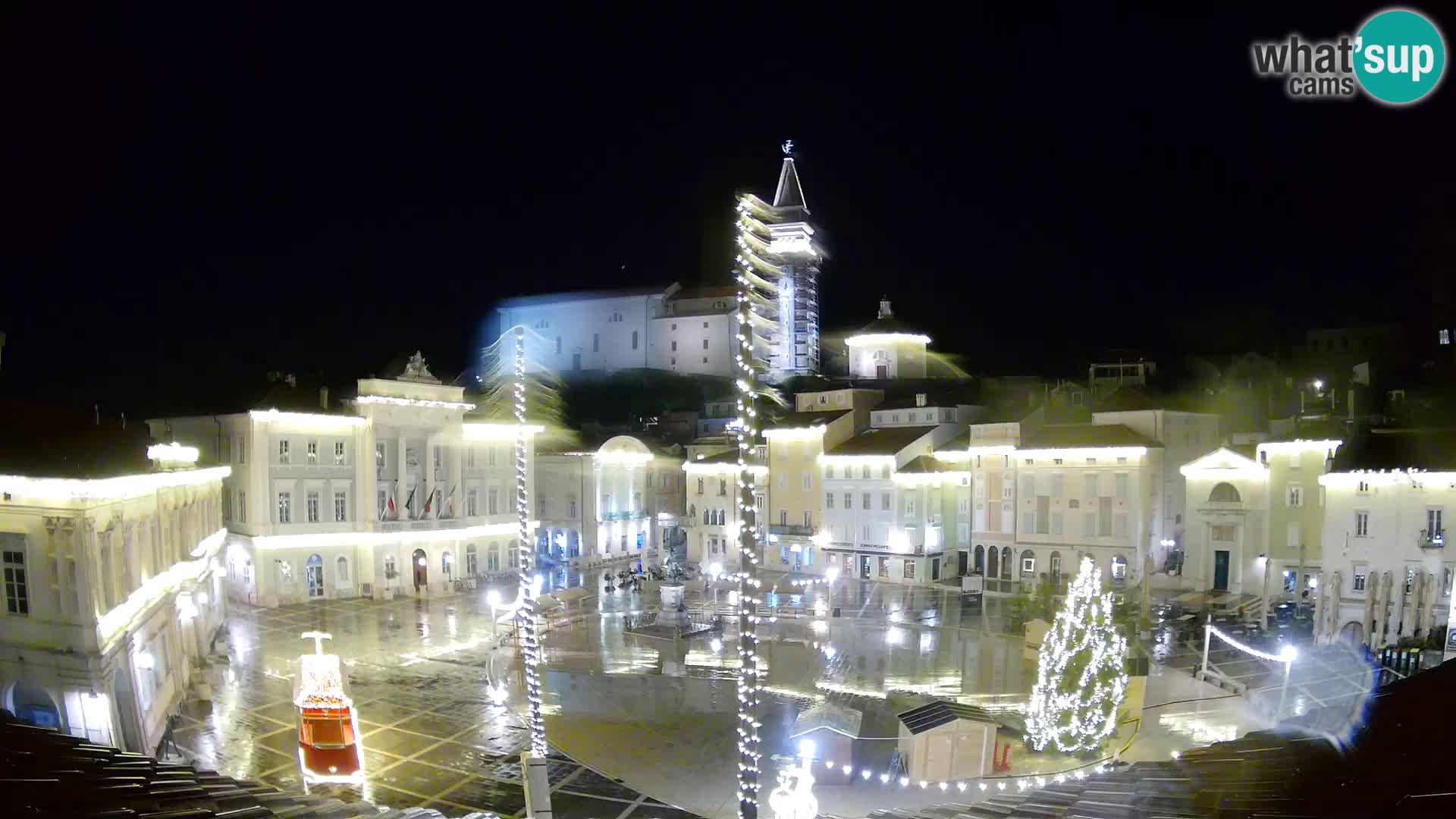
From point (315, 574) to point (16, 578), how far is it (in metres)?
20.9

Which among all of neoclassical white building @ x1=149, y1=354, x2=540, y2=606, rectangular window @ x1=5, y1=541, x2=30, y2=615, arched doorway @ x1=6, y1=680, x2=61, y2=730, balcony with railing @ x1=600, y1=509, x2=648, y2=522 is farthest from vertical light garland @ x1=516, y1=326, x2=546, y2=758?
balcony with railing @ x1=600, y1=509, x2=648, y2=522

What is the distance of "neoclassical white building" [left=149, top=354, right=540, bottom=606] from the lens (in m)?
34.8

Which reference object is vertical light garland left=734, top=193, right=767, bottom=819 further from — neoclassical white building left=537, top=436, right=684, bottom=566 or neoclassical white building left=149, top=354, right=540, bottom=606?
neoclassical white building left=537, top=436, right=684, bottom=566

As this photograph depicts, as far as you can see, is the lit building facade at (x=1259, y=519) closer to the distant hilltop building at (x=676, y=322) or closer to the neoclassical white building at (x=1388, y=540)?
the neoclassical white building at (x=1388, y=540)

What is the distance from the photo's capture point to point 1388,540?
26.8 m

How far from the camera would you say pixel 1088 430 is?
127ft

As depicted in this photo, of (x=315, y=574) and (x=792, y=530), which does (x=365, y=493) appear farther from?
(x=792, y=530)

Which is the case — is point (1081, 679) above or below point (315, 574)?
above

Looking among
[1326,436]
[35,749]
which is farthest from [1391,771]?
[1326,436]

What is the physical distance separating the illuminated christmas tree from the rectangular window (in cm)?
1904

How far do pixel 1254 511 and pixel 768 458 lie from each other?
2243 centimetres

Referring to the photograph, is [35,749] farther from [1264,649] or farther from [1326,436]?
[1326,436]

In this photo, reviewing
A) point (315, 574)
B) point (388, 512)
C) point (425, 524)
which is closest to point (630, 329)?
point (425, 524)

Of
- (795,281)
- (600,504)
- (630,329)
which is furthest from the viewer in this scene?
(630,329)
